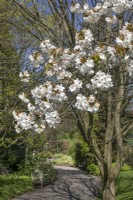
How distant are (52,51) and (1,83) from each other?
9166mm

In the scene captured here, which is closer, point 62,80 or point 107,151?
point 62,80

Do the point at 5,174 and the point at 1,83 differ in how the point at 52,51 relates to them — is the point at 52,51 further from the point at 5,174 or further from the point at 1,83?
the point at 5,174

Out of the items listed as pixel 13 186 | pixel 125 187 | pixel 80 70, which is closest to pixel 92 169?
pixel 125 187

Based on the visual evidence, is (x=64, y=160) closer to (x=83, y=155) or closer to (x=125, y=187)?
(x=83, y=155)

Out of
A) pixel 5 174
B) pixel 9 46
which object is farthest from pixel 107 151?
pixel 5 174

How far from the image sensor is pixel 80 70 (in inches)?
160

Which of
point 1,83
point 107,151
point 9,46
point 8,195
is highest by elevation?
point 9,46

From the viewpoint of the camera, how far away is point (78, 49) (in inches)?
168

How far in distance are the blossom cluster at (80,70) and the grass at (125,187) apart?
6388 mm

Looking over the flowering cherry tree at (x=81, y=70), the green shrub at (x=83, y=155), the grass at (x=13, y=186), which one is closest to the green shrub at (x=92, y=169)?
the green shrub at (x=83, y=155)

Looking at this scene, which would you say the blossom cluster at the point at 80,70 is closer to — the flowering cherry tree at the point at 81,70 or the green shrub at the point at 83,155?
the flowering cherry tree at the point at 81,70

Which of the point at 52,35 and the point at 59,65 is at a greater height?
the point at 52,35

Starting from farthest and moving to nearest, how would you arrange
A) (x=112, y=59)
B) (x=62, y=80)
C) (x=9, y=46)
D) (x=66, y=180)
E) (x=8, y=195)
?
(x=66, y=180) < (x=9, y=46) < (x=8, y=195) < (x=62, y=80) < (x=112, y=59)

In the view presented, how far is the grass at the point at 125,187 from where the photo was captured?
406 inches
